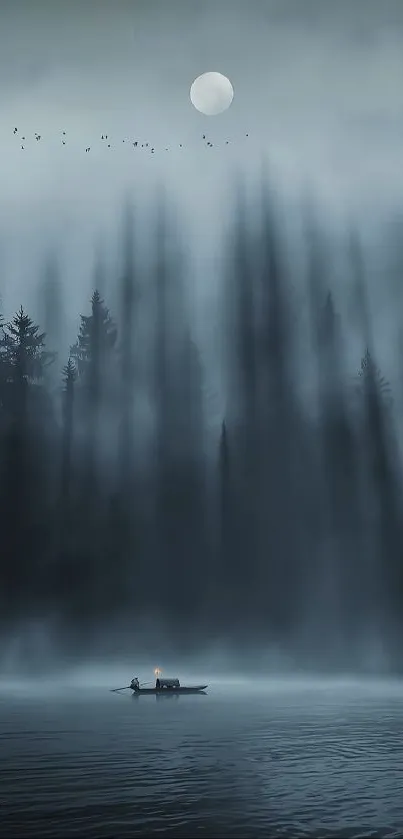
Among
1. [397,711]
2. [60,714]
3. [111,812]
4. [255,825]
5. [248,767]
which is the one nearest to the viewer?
[255,825]

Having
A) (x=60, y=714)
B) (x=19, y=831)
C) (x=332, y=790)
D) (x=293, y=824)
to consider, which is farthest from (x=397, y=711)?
(x=19, y=831)

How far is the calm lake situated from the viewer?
3425 cm

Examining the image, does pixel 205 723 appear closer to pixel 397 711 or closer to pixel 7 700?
pixel 397 711

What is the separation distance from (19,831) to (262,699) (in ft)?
371

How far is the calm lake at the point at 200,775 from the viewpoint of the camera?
34.2 m

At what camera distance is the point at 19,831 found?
31922 millimetres

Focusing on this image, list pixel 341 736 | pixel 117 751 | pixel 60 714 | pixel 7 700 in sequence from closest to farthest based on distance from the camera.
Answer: pixel 117 751
pixel 341 736
pixel 60 714
pixel 7 700

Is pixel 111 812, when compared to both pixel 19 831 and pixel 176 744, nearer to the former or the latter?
pixel 19 831

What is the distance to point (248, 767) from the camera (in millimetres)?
52469

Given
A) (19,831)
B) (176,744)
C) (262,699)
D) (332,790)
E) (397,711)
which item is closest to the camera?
(19,831)

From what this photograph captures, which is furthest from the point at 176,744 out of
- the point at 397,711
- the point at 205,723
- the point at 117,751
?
the point at 397,711

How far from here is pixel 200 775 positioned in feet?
160

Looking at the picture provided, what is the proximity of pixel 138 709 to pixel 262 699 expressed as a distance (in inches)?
1423

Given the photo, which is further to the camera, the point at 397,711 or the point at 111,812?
the point at 397,711
